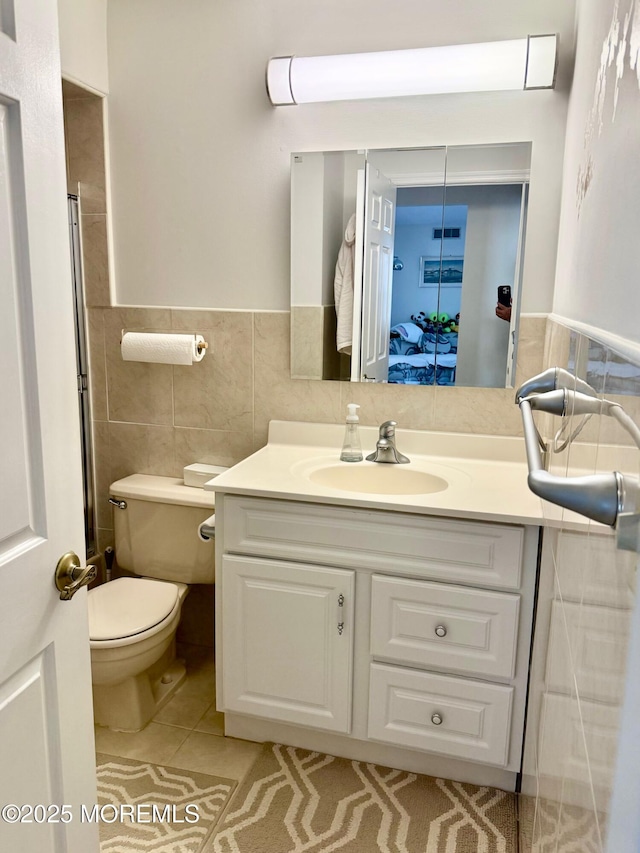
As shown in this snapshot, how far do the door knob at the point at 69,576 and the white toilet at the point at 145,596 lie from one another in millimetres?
924

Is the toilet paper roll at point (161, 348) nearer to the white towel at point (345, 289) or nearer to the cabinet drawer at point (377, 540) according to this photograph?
the white towel at point (345, 289)

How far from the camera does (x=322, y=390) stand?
2.17 meters

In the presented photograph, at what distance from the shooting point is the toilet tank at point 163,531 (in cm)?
217

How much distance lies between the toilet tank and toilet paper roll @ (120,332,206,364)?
44cm

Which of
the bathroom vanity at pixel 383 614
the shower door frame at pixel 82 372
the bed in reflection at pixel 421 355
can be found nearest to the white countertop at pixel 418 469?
the bathroom vanity at pixel 383 614

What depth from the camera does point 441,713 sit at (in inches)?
67.8

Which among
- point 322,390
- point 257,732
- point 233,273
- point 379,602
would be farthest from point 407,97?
point 257,732

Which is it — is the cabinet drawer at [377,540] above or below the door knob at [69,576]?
below

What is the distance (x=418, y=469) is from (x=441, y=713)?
0.67m

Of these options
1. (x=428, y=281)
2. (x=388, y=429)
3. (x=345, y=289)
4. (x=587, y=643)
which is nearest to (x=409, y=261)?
(x=428, y=281)

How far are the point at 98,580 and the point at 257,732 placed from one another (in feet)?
3.01

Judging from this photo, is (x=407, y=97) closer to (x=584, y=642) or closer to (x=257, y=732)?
(x=584, y=642)

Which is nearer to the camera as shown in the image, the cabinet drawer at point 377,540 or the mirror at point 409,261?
the cabinet drawer at point 377,540

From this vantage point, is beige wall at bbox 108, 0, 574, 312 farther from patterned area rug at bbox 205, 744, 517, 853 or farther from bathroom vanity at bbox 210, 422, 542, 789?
patterned area rug at bbox 205, 744, 517, 853
